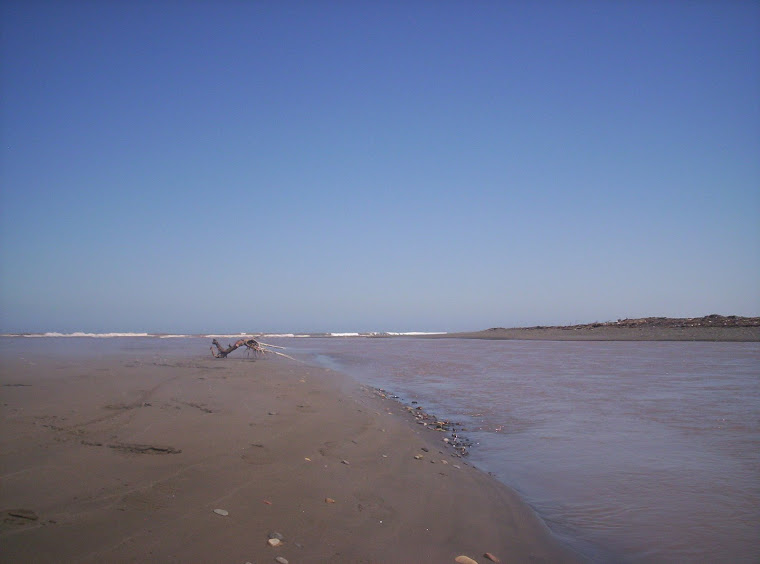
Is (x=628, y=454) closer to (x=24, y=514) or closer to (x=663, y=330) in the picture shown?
(x=24, y=514)

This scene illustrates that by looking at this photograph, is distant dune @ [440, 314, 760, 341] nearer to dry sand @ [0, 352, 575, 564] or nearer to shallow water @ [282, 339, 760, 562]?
shallow water @ [282, 339, 760, 562]

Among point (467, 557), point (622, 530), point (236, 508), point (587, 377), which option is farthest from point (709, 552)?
point (587, 377)

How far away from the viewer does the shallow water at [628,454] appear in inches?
160

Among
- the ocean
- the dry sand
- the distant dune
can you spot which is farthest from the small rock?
the distant dune

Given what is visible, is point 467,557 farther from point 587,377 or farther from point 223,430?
point 587,377

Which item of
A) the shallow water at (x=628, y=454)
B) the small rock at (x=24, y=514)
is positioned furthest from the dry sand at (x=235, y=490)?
the shallow water at (x=628, y=454)

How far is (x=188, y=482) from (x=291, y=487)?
947 millimetres

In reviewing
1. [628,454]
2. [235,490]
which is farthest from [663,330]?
[235,490]

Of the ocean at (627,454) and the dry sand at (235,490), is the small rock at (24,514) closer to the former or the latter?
the dry sand at (235,490)

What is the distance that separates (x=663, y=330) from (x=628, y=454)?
3750 centimetres

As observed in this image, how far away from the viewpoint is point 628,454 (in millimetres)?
6219

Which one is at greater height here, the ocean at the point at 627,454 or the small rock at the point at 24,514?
the small rock at the point at 24,514

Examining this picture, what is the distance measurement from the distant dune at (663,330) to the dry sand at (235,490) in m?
35.0

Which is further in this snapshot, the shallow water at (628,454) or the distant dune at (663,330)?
the distant dune at (663,330)
